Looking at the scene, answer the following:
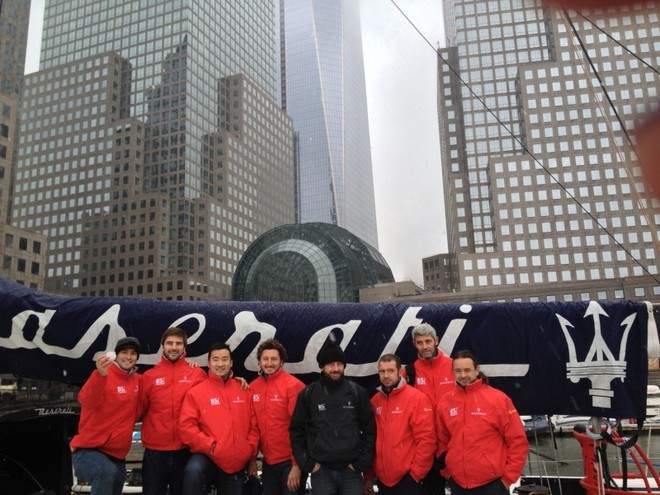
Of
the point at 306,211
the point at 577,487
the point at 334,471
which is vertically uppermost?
the point at 306,211

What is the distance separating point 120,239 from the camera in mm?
108375

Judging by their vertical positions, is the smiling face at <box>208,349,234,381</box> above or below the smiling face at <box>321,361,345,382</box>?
above

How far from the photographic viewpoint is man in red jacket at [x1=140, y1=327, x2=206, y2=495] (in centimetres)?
541

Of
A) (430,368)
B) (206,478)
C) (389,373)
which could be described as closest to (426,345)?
(430,368)

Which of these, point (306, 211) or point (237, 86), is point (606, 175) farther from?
point (306, 211)

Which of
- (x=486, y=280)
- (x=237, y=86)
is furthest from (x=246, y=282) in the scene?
(x=237, y=86)

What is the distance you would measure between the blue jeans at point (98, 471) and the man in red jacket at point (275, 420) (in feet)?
4.08

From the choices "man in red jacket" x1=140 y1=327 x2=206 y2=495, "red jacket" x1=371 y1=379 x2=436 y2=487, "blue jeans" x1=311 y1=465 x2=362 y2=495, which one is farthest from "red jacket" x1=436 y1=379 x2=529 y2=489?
"man in red jacket" x1=140 y1=327 x2=206 y2=495

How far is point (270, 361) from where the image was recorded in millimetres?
5543

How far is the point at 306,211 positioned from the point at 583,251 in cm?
10795

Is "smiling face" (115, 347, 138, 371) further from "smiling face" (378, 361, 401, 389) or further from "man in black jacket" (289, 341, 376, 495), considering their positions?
"smiling face" (378, 361, 401, 389)

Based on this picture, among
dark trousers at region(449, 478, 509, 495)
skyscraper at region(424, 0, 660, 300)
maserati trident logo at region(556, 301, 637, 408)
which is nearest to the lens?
dark trousers at region(449, 478, 509, 495)

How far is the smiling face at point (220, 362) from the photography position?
5.39 m

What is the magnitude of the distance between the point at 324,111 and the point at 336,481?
184m
